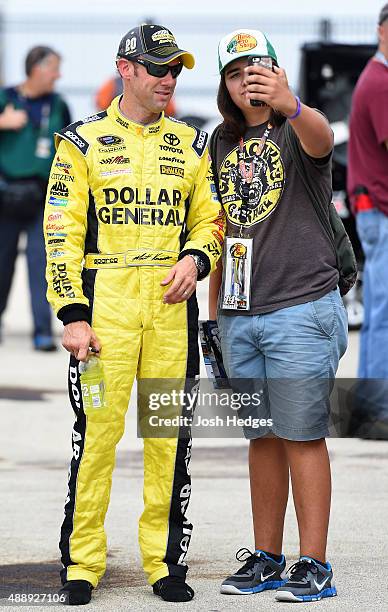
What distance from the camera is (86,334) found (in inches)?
174

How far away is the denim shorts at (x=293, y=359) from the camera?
15.0 ft

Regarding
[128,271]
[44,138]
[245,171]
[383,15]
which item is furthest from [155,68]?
[44,138]

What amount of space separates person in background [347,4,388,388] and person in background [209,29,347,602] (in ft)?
8.65

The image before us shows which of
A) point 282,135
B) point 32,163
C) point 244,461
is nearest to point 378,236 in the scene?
point 244,461

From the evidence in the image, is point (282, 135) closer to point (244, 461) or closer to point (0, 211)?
point (244, 461)

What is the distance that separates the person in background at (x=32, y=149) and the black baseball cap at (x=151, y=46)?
5.77m

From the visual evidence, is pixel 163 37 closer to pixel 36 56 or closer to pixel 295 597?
pixel 295 597

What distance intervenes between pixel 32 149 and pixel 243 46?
6052mm

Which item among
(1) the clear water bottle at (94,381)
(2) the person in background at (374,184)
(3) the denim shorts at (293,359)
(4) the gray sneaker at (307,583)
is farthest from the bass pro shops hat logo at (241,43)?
(2) the person in background at (374,184)

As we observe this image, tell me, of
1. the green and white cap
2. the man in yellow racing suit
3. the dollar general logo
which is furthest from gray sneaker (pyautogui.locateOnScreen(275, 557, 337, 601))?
the green and white cap

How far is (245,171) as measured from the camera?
468 cm

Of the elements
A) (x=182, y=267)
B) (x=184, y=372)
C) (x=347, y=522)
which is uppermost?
(x=182, y=267)

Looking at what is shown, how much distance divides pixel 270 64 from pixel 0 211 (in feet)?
21.2

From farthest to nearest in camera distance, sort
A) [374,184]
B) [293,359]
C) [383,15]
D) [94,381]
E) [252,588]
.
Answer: [374,184] → [383,15] → [252,588] → [293,359] → [94,381]
